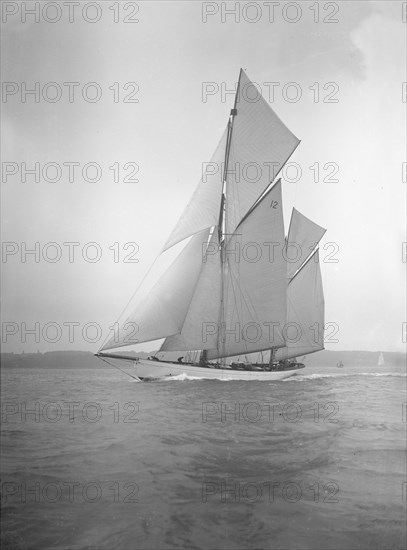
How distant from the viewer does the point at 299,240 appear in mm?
28594

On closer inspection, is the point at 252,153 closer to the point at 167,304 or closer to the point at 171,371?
the point at 167,304

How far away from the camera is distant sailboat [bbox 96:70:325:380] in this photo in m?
18.3

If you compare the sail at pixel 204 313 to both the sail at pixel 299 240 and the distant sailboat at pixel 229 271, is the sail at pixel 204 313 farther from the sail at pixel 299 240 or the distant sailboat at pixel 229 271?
the sail at pixel 299 240

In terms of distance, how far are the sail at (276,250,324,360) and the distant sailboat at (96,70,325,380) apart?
5.28 m

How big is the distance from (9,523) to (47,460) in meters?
1.82

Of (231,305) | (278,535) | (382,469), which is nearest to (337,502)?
(278,535)

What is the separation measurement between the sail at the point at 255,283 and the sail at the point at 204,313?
548 millimetres

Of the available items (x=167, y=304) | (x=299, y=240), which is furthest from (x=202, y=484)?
(x=299, y=240)

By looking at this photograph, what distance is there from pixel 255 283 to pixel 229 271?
1.48 m

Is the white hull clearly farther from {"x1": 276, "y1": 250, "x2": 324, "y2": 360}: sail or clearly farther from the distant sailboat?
{"x1": 276, "y1": 250, "x2": 324, "y2": 360}: sail

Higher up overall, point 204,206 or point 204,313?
point 204,206

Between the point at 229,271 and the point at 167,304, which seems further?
the point at 229,271

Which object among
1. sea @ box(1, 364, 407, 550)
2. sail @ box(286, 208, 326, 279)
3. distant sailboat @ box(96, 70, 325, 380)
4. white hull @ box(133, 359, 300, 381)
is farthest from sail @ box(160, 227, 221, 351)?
sea @ box(1, 364, 407, 550)

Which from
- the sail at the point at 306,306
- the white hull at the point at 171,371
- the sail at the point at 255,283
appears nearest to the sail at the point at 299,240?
the sail at the point at 306,306
